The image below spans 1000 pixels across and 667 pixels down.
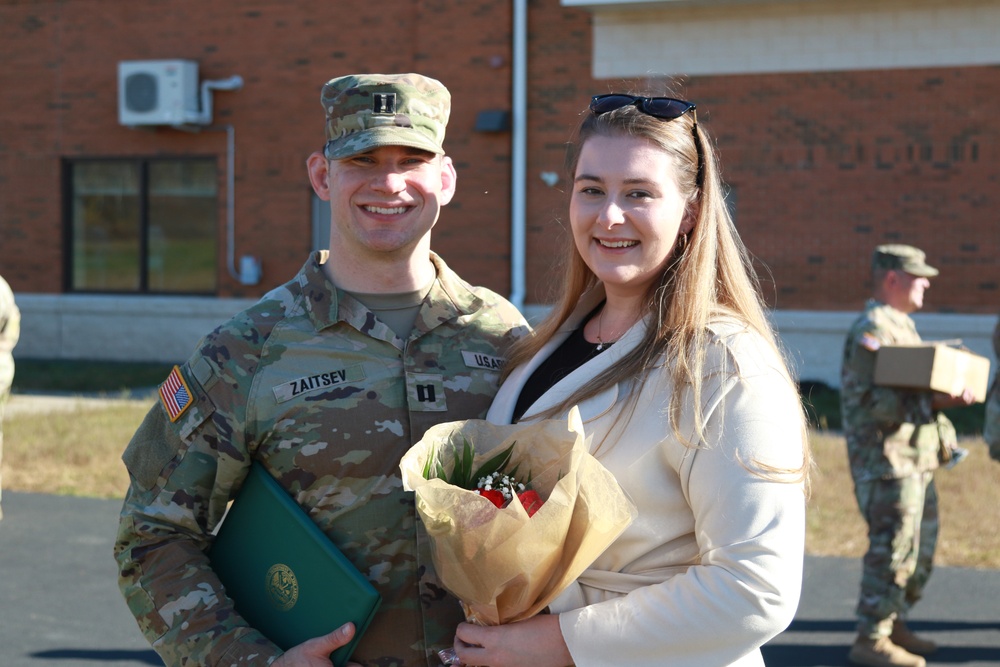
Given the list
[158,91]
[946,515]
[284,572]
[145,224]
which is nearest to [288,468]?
[284,572]

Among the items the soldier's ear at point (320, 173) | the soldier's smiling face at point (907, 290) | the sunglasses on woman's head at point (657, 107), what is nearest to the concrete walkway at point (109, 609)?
the soldier's smiling face at point (907, 290)

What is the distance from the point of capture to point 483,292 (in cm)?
315

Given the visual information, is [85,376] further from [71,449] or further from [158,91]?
[71,449]

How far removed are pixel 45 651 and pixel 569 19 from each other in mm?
11962

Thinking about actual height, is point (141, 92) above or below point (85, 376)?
above

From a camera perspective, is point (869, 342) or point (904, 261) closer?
point (869, 342)

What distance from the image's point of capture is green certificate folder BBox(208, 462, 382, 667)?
2.47m

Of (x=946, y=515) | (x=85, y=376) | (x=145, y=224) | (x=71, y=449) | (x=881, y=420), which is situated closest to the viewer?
(x=881, y=420)

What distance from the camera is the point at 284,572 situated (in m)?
2.56

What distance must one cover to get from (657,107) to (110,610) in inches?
196

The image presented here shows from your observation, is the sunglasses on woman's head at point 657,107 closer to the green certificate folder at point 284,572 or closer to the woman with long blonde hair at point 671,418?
the woman with long blonde hair at point 671,418

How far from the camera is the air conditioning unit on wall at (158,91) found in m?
16.6

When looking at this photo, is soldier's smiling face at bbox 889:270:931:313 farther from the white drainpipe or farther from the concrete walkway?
the white drainpipe

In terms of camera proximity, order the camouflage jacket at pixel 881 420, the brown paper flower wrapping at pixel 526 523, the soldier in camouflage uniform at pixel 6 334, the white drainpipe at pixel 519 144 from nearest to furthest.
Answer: the brown paper flower wrapping at pixel 526 523
the camouflage jacket at pixel 881 420
the soldier in camouflage uniform at pixel 6 334
the white drainpipe at pixel 519 144
